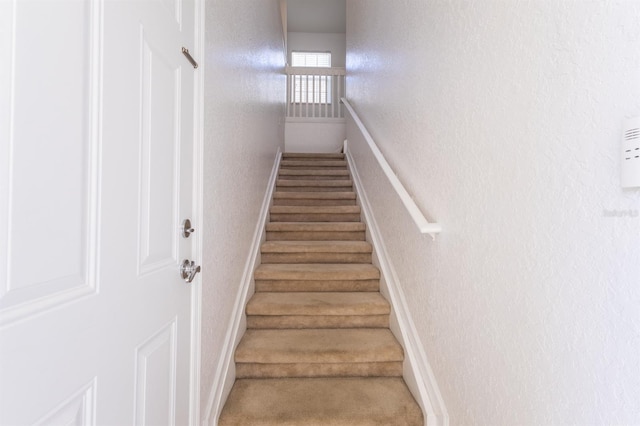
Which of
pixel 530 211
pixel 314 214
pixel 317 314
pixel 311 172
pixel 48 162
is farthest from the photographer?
pixel 311 172

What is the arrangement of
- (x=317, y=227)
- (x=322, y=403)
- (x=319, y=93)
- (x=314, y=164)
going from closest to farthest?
(x=322, y=403)
(x=317, y=227)
(x=314, y=164)
(x=319, y=93)

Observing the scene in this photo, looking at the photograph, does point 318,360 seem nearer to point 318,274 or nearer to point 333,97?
point 318,274

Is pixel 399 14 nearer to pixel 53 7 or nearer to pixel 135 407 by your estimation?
pixel 53 7

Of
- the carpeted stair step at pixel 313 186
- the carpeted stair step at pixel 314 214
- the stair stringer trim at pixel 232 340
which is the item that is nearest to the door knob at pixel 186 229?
the stair stringer trim at pixel 232 340

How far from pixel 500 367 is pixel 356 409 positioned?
67 cm

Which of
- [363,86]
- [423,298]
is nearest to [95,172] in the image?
[423,298]

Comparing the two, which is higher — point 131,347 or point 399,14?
point 399,14

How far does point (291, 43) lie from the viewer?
6.73 meters

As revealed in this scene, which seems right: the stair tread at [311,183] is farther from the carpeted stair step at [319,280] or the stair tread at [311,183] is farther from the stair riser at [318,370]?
the stair riser at [318,370]

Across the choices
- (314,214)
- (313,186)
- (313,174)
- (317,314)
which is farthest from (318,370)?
(313,174)

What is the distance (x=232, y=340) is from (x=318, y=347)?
42cm

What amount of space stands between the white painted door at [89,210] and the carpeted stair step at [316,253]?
4.72ft

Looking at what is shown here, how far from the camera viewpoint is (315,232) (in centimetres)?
268

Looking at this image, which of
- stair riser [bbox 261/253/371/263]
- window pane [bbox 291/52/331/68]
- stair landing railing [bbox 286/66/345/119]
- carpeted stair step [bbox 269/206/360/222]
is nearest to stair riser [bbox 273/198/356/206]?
carpeted stair step [bbox 269/206/360/222]
